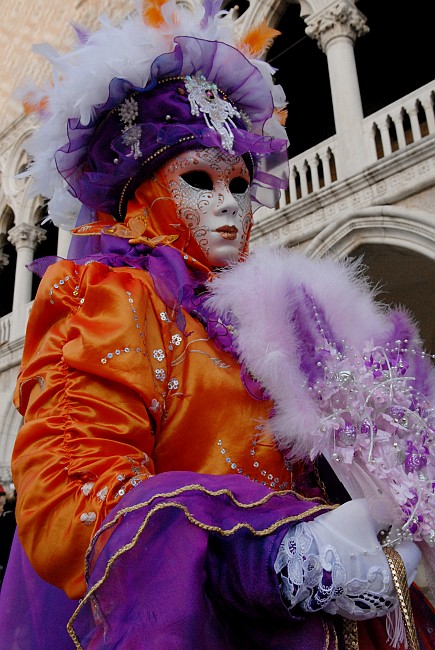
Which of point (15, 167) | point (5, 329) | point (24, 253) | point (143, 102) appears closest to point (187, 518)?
point (143, 102)

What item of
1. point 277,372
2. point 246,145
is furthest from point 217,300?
point 246,145

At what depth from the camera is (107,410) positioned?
0.82 meters

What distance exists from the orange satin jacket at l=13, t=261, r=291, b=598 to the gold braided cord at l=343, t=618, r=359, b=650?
25cm

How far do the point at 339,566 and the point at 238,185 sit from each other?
90 centimetres

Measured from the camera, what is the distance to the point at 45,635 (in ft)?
3.06

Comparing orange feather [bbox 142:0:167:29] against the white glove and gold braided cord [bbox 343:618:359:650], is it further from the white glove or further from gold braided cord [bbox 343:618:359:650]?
gold braided cord [bbox 343:618:359:650]

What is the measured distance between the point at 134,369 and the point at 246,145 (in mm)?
655

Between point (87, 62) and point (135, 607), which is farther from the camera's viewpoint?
point (87, 62)

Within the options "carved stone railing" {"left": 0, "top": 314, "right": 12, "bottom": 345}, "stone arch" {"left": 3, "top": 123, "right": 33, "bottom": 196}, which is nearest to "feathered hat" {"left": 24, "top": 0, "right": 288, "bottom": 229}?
A: "carved stone railing" {"left": 0, "top": 314, "right": 12, "bottom": 345}

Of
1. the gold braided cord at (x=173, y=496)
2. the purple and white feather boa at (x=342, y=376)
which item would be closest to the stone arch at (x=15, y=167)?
the purple and white feather boa at (x=342, y=376)

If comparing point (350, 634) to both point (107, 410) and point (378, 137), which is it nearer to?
point (107, 410)

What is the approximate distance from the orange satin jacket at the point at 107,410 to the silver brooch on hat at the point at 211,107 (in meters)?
0.40

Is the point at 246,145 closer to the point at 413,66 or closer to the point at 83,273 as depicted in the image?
the point at 83,273

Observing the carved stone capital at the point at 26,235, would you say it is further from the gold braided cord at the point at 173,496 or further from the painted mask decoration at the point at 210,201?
the gold braided cord at the point at 173,496
